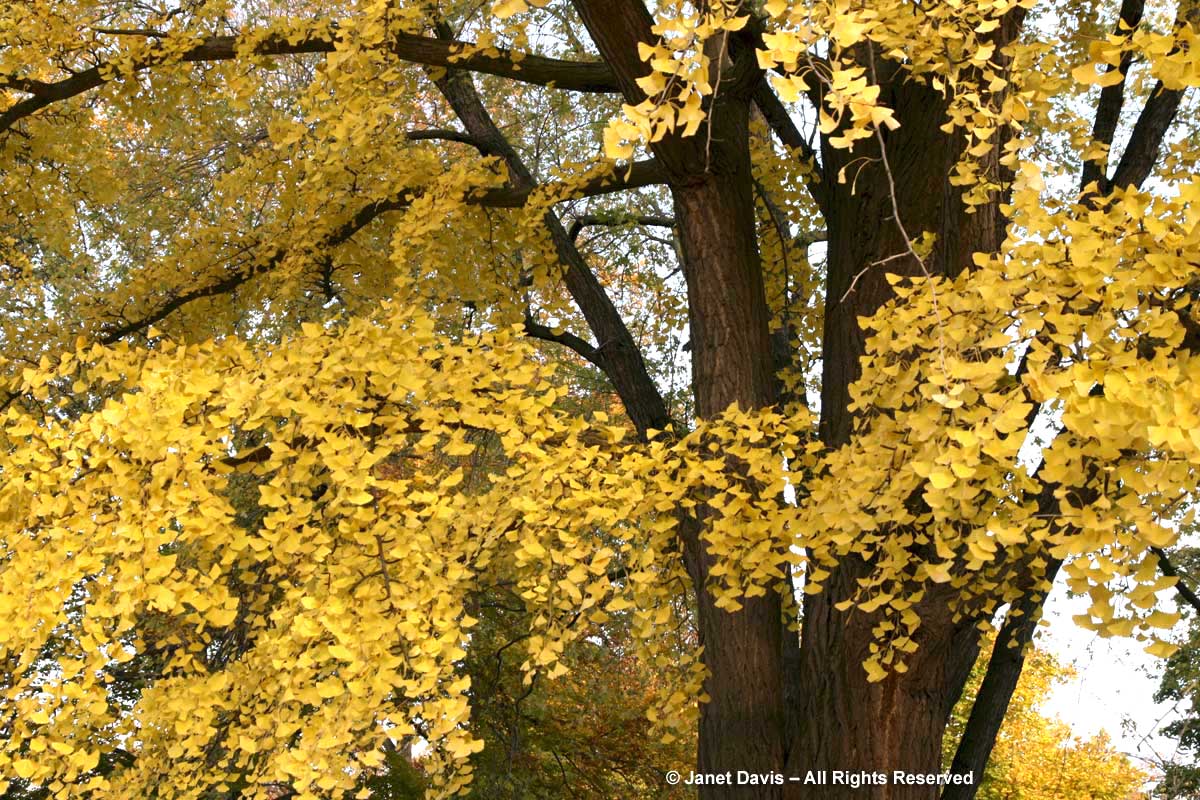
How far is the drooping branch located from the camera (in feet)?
16.3

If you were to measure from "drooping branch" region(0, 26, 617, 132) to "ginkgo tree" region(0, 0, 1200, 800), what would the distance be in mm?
25

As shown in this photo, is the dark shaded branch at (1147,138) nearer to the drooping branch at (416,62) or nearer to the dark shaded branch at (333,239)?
the dark shaded branch at (333,239)

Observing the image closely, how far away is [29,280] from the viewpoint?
21.1 feet

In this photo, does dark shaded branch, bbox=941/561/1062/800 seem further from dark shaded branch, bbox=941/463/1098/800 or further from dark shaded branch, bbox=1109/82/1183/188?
dark shaded branch, bbox=1109/82/1183/188

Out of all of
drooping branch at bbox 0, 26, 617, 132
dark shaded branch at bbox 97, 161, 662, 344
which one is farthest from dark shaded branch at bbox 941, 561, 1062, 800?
drooping branch at bbox 0, 26, 617, 132

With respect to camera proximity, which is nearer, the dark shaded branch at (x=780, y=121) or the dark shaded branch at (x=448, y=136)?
the dark shaded branch at (x=780, y=121)

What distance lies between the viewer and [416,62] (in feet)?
16.9

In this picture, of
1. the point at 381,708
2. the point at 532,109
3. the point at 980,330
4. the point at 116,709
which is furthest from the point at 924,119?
the point at 116,709

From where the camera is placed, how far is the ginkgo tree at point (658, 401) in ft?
8.58

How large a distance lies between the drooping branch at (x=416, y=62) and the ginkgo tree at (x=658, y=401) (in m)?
0.02

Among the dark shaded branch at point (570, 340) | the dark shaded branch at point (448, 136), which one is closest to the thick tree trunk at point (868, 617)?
the dark shaded branch at point (570, 340)

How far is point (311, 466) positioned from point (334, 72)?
1.82 m

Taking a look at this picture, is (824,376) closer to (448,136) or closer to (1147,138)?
(1147,138)

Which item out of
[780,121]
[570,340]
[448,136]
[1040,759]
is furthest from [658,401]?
[1040,759]
